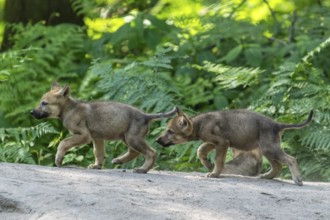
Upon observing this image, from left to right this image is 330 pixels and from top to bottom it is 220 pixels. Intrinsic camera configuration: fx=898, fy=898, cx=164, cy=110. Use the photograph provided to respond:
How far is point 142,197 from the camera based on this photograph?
23.3 ft

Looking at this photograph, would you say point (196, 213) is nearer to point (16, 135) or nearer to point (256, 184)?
point (256, 184)

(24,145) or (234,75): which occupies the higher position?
(234,75)

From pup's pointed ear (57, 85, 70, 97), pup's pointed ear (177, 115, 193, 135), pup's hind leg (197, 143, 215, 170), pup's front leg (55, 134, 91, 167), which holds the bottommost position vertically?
pup's hind leg (197, 143, 215, 170)

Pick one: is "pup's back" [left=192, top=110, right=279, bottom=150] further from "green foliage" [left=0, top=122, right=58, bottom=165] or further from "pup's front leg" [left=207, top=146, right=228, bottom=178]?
"green foliage" [left=0, top=122, right=58, bottom=165]

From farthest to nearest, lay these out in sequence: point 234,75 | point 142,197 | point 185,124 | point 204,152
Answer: point 234,75
point 204,152
point 185,124
point 142,197

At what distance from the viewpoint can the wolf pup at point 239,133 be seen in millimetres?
8883

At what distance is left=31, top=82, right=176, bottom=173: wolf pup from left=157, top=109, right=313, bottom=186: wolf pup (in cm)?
A: 33

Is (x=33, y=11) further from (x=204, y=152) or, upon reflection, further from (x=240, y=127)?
(x=240, y=127)

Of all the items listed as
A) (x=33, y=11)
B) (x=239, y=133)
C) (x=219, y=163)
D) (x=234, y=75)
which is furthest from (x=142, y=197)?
(x=33, y=11)

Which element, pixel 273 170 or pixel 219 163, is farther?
pixel 273 170

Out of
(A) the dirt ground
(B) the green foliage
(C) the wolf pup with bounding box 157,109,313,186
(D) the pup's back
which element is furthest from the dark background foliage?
(A) the dirt ground

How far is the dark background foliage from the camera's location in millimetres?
10969

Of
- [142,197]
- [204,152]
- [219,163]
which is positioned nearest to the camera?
[142,197]

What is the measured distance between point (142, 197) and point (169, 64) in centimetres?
701
